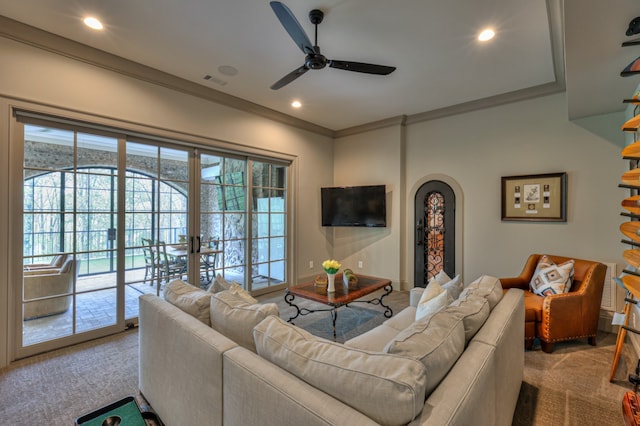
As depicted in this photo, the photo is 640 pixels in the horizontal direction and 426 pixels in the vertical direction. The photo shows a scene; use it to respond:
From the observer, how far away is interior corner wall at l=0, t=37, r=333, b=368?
2566 millimetres

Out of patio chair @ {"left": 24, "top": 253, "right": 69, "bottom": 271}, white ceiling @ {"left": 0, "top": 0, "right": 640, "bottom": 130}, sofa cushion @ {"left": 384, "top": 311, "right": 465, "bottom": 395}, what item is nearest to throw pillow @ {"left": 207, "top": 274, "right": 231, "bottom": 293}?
sofa cushion @ {"left": 384, "top": 311, "right": 465, "bottom": 395}

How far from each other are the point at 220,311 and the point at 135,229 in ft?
7.96

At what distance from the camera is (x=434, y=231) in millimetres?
4762

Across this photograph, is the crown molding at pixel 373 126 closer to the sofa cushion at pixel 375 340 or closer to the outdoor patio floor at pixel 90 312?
the sofa cushion at pixel 375 340

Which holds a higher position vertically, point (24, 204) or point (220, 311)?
point (24, 204)

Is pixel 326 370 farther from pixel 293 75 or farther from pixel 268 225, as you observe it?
pixel 268 225

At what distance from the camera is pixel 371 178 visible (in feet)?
17.6

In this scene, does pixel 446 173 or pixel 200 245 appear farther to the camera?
pixel 446 173

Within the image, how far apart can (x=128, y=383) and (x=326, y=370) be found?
2.17 metres

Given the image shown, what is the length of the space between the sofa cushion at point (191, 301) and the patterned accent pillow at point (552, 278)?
3.36 metres

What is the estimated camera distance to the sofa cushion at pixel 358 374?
883 mm

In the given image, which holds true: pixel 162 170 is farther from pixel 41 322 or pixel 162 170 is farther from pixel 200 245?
pixel 41 322

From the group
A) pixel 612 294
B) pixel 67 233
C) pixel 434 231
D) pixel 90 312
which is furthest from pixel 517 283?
pixel 67 233

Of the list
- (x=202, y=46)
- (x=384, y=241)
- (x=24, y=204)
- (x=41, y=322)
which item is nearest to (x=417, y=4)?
(x=202, y=46)
